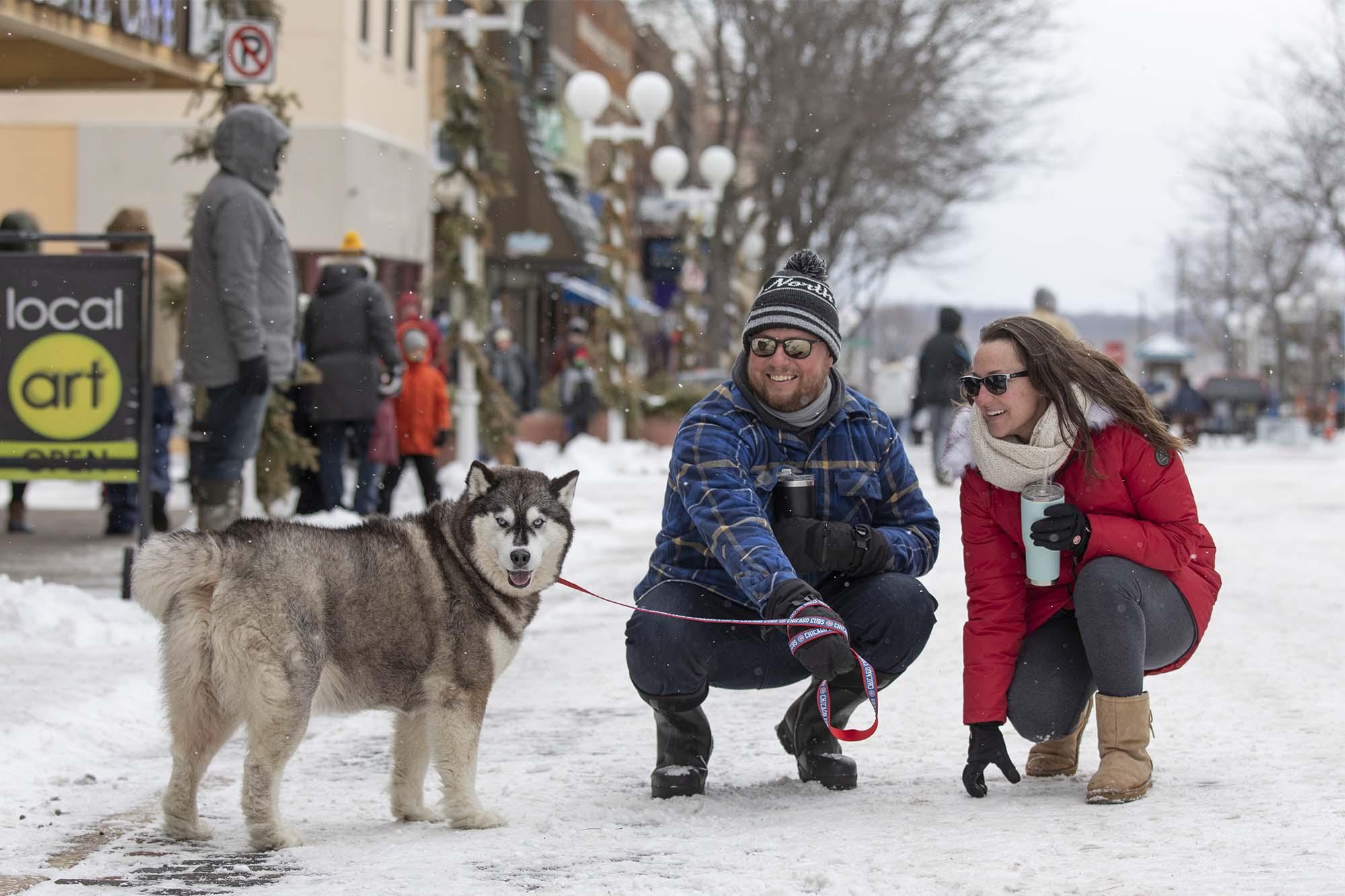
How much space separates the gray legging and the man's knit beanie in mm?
1009

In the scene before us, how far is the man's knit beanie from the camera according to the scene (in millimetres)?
5277

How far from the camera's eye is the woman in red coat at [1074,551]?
4.98 meters

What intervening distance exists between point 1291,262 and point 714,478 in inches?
3026

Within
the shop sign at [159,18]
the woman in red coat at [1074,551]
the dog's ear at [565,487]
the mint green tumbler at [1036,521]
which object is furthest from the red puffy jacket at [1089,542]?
the shop sign at [159,18]

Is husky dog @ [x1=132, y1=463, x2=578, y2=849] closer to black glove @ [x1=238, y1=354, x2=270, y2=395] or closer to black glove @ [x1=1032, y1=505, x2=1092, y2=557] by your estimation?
black glove @ [x1=1032, y1=505, x2=1092, y2=557]

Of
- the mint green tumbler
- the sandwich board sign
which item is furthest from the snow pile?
the mint green tumbler

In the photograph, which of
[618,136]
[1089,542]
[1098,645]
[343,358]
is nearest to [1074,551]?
[1089,542]

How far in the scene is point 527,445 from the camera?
24500 millimetres

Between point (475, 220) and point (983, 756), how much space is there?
13.7 m

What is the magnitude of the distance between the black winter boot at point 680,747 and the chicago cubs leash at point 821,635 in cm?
24

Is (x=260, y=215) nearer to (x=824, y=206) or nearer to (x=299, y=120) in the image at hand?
(x=299, y=120)

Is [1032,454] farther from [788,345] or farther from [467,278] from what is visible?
[467,278]

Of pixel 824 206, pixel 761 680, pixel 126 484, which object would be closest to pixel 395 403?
pixel 126 484

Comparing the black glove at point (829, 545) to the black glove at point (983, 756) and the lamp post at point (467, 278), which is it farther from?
the lamp post at point (467, 278)
